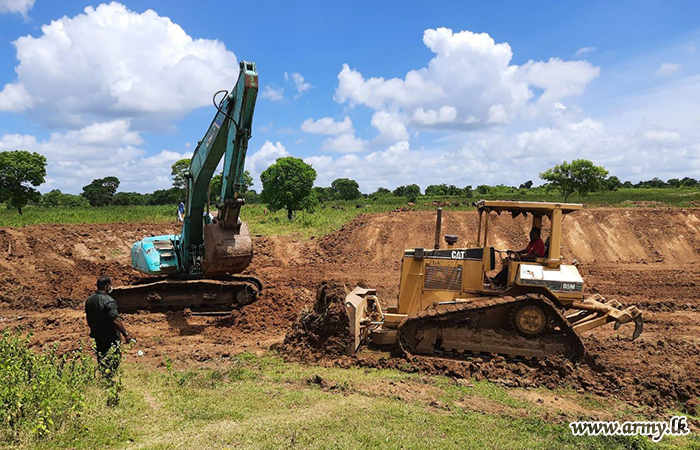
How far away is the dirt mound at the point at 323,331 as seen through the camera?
312 inches

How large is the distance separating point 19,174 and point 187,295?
28182mm

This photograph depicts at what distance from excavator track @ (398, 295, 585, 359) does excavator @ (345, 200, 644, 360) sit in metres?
0.02

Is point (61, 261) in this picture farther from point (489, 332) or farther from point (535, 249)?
point (535, 249)

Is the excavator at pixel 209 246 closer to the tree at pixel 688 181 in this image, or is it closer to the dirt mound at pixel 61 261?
the dirt mound at pixel 61 261

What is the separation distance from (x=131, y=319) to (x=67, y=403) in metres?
6.29

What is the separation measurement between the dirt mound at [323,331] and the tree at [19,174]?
31.1 m

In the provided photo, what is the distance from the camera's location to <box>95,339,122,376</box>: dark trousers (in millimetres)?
5741

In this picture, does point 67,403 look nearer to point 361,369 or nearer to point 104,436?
point 104,436

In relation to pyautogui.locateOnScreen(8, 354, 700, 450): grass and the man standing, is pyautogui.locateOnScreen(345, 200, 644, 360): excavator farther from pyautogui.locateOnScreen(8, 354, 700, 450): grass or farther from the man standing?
the man standing

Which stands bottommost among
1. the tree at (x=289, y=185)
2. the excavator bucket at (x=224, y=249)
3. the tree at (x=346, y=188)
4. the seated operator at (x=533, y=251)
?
the excavator bucket at (x=224, y=249)

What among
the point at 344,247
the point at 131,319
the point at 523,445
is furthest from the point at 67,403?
the point at 344,247

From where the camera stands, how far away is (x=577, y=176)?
37812mm

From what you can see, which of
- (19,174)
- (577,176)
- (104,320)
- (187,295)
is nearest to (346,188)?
(577,176)

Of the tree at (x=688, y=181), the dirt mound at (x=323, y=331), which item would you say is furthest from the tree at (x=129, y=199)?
the tree at (x=688, y=181)
